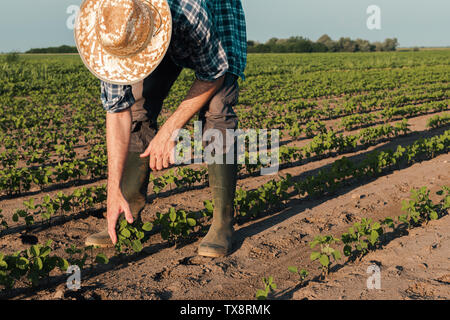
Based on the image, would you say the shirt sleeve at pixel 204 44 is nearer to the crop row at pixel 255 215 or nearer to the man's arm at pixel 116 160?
the man's arm at pixel 116 160

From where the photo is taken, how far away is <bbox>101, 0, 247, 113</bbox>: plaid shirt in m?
2.15

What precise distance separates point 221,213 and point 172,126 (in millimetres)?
1076

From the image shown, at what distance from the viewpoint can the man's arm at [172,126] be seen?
2.36m

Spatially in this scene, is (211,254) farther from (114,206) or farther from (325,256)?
(114,206)

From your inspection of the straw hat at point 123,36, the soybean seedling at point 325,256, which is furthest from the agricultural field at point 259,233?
the straw hat at point 123,36

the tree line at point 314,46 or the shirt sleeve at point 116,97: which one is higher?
the tree line at point 314,46

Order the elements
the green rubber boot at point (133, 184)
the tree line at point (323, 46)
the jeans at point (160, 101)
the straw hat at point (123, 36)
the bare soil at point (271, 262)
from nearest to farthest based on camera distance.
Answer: the straw hat at point (123, 36) < the bare soil at point (271, 262) < the jeans at point (160, 101) < the green rubber boot at point (133, 184) < the tree line at point (323, 46)

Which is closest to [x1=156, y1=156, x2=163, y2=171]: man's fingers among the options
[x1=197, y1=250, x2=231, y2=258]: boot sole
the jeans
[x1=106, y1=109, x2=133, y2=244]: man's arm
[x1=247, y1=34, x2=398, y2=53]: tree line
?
[x1=106, y1=109, x2=133, y2=244]: man's arm

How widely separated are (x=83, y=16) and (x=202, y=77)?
28.5 inches

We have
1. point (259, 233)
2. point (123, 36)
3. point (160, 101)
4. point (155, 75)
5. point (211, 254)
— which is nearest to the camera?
point (123, 36)

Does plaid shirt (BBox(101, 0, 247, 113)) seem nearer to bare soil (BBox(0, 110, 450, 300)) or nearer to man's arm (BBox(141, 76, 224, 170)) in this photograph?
man's arm (BBox(141, 76, 224, 170))

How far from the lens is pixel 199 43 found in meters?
2.25

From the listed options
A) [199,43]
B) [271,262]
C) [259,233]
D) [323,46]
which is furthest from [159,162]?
[323,46]
